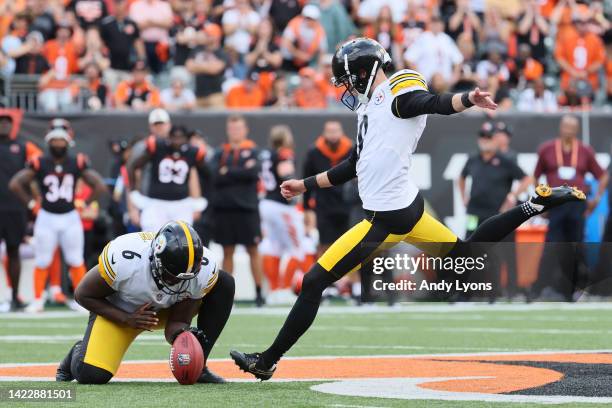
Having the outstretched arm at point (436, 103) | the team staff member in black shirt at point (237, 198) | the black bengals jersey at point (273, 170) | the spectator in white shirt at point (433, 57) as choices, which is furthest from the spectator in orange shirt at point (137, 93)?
the outstretched arm at point (436, 103)

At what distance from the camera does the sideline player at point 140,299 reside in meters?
6.35

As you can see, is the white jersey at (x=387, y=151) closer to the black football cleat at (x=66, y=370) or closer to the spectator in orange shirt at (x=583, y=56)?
the black football cleat at (x=66, y=370)

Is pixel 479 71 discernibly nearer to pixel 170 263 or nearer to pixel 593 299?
pixel 593 299

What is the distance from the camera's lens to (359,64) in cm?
664

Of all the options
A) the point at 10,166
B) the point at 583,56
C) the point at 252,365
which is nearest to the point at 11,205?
the point at 10,166

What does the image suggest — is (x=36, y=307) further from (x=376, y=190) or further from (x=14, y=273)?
A: (x=376, y=190)

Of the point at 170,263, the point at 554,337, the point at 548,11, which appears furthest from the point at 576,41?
the point at 170,263

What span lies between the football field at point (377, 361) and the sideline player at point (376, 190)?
1.13ft

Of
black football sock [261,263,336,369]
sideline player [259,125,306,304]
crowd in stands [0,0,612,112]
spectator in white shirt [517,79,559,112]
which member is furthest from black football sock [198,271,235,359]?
spectator in white shirt [517,79,559,112]

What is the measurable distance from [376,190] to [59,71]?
35.4 ft

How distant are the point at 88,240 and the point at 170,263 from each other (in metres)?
8.63

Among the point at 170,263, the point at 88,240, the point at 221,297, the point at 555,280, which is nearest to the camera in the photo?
the point at 170,263

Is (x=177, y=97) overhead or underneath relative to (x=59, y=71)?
underneath

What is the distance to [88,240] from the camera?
47.8 feet
